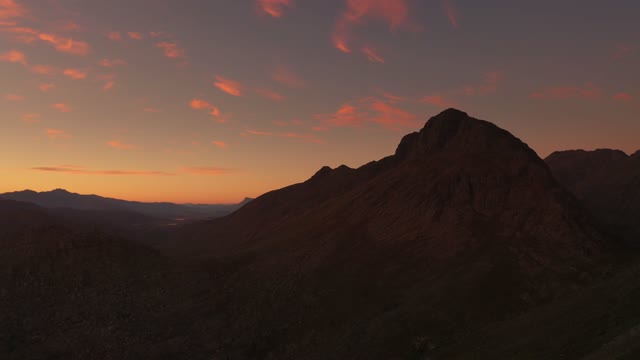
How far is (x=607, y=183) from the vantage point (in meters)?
96.5

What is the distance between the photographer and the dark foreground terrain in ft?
95.2

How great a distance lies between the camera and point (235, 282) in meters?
44.2

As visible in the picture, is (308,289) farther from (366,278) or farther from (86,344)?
(86,344)

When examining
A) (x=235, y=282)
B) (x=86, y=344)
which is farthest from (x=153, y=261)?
(x=86, y=344)

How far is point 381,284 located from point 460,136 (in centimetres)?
3397

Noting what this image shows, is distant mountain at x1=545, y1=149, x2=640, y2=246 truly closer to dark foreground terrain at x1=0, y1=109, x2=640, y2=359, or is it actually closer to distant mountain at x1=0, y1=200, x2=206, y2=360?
dark foreground terrain at x1=0, y1=109, x2=640, y2=359

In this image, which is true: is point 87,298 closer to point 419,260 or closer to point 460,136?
point 419,260

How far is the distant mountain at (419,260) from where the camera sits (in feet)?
107

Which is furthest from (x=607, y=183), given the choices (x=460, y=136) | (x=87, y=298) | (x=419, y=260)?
(x=87, y=298)

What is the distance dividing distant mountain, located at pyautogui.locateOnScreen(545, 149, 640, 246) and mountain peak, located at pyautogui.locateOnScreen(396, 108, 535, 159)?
18308 mm

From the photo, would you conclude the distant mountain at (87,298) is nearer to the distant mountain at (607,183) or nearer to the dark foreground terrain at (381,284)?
the dark foreground terrain at (381,284)

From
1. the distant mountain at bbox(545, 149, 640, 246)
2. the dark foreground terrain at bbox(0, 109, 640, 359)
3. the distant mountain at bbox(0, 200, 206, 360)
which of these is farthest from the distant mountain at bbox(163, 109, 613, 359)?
the distant mountain at bbox(545, 149, 640, 246)

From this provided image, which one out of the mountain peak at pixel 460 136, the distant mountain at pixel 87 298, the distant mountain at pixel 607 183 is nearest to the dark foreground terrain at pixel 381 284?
the distant mountain at pixel 87 298

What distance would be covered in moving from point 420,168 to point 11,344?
4955 cm
